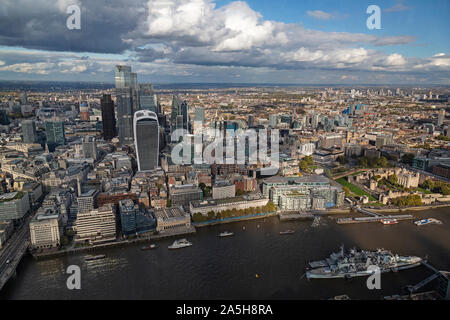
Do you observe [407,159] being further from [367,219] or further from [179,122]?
[179,122]

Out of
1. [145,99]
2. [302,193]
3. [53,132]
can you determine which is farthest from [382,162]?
[53,132]

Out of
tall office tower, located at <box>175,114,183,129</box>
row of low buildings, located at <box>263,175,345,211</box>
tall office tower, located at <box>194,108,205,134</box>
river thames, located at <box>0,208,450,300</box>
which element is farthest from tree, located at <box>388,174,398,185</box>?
tall office tower, located at <box>194,108,205,134</box>

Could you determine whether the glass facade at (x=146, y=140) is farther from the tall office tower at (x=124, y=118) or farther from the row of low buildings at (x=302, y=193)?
the tall office tower at (x=124, y=118)

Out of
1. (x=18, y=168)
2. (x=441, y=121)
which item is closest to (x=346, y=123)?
(x=441, y=121)

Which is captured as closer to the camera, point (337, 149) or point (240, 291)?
point (240, 291)
